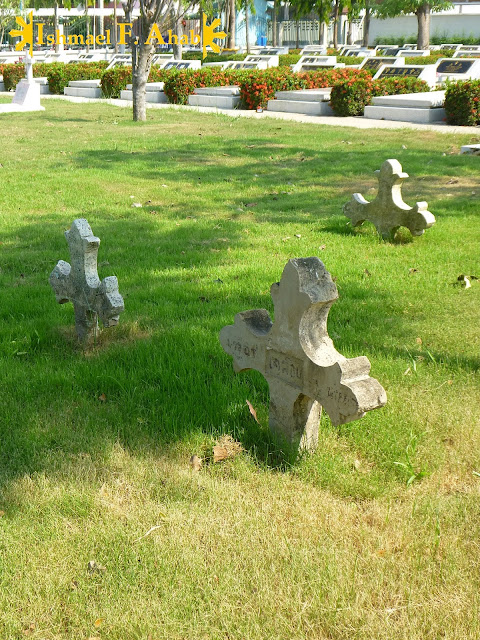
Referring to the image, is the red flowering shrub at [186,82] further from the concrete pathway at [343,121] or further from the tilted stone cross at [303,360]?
the tilted stone cross at [303,360]

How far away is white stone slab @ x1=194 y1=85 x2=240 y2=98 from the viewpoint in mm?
21300

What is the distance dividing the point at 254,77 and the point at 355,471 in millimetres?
18452

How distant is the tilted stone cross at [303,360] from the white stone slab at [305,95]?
16996mm

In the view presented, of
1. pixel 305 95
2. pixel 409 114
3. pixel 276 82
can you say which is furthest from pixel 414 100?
pixel 276 82

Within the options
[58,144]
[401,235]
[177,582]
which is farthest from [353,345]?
[58,144]

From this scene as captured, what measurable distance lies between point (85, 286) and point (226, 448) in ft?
4.70

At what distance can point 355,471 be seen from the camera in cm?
305

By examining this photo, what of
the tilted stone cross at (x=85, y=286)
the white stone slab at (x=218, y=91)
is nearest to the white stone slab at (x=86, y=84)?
the white stone slab at (x=218, y=91)

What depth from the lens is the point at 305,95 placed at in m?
19.5

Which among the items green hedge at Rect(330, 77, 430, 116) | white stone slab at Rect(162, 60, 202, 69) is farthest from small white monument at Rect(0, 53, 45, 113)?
green hedge at Rect(330, 77, 430, 116)

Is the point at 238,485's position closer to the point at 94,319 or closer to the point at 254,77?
the point at 94,319

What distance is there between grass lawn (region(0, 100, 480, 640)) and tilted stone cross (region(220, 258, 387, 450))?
19 cm

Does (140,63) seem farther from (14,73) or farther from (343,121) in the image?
(14,73)

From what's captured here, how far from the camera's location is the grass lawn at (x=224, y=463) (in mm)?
2340
